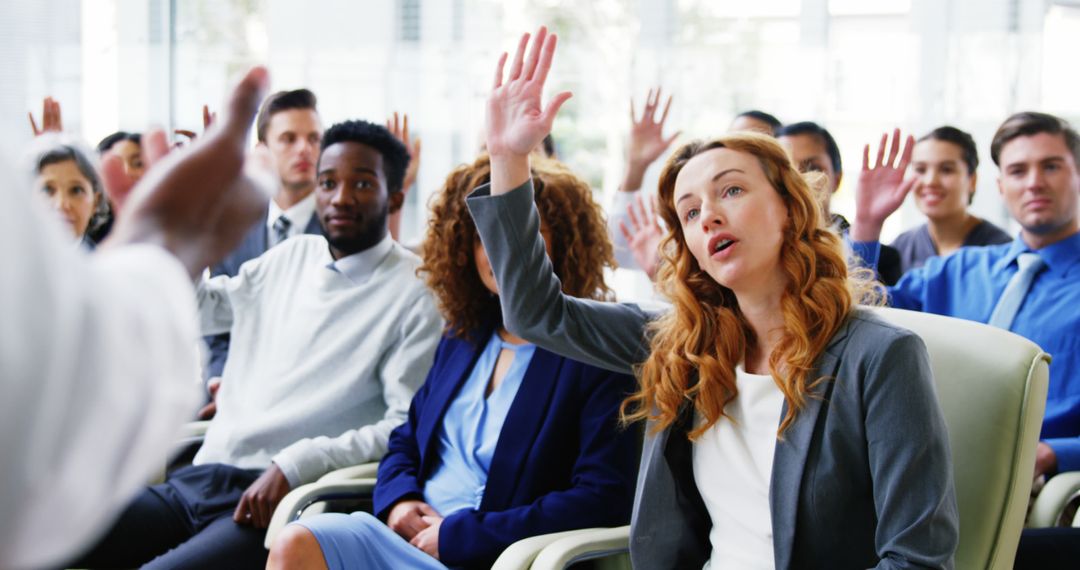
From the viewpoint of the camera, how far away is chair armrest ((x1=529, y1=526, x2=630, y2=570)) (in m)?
1.70

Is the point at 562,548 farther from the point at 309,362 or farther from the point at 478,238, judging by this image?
the point at 309,362

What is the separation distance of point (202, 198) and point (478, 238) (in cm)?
155

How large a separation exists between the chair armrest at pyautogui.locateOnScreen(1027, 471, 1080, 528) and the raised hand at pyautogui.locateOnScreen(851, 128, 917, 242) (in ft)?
2.06

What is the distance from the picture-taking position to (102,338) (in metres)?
0.57

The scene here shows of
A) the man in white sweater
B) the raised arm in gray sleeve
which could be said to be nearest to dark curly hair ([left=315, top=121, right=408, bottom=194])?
the man in white sweater

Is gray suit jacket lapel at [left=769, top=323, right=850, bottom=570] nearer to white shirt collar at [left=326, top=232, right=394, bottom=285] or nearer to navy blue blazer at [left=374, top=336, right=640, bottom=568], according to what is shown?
navy blue blazer at [left=374, top=336, right=640, bottom=568]

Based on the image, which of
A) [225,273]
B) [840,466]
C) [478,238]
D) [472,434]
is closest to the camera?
[840,466]

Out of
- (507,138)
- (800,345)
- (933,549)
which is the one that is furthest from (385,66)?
(933,549)

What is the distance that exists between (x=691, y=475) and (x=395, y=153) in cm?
131

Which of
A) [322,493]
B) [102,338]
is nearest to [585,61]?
[322,493]

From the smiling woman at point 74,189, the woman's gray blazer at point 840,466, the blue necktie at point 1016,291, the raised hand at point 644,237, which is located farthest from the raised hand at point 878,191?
the smiling woman at point 74,189

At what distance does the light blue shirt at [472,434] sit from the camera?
2.04 meters

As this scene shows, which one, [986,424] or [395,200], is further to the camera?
[395,200]

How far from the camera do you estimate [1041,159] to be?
259cm
